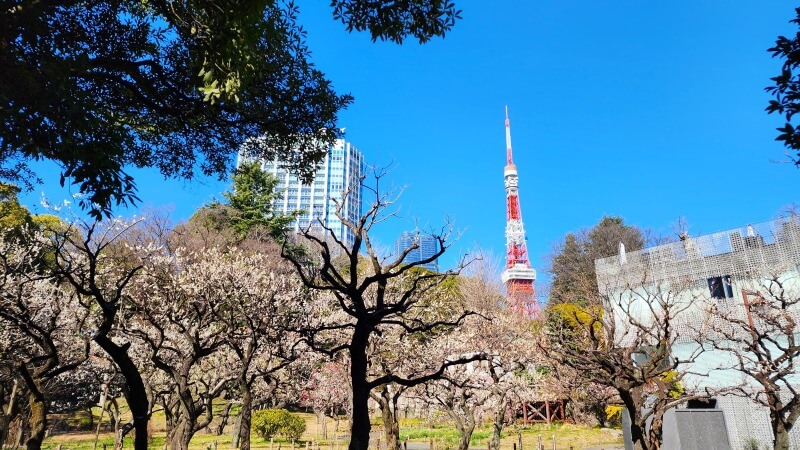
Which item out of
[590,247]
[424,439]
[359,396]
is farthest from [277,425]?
[590,247]

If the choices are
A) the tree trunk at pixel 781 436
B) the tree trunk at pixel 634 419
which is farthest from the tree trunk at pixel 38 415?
the tree trunk at pixel 781 436

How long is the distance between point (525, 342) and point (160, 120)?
19.3 m

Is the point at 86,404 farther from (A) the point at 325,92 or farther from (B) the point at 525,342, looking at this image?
(A) the point at 325,92

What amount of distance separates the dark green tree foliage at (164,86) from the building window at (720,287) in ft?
70.9

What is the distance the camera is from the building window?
2084 cm

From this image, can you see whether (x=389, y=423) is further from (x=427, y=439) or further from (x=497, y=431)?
(x=427, y=439)

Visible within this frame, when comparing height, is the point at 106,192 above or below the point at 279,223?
below

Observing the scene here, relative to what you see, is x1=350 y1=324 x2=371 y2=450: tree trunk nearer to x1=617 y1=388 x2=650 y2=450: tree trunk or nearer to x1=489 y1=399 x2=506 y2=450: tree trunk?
x1=617 y1=388 x2=650 y2=450: tree trunk

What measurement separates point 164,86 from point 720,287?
23.9 m

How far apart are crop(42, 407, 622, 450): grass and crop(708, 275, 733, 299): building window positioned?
8.48 metres

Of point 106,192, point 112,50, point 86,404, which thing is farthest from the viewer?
point 86,404

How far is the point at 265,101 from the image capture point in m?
5.67

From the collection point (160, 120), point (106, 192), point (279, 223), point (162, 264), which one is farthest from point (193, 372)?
point (106, 192)

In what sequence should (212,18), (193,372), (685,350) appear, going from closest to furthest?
(212,18)
(685,350)
(193,372)
